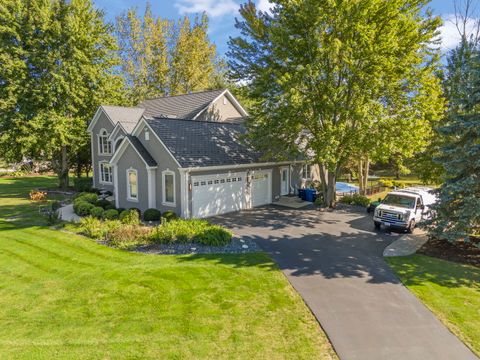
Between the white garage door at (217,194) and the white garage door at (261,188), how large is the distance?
49.2 inches

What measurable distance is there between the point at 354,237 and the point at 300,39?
1109 centimetres

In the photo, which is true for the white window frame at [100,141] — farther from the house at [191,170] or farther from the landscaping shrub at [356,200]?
the landscaping shrub at [356,200]

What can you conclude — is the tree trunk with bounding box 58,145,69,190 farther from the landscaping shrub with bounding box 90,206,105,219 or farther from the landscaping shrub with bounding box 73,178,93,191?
the landscaping shrub with bounding box 90,206,105,219

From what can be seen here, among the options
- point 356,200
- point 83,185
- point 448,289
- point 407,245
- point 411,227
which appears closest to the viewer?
point 448,289

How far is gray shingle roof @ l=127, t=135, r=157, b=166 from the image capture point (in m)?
19.9

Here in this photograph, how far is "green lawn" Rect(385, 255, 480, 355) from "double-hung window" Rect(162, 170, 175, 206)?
11.9 metres

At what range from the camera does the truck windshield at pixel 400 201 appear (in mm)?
16703

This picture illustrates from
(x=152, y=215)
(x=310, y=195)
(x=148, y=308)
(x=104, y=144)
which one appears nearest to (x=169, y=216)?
(x=152, y=215)

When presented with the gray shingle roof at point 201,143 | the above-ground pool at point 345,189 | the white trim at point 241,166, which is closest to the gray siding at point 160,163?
the gray shingle roof at point 201,143

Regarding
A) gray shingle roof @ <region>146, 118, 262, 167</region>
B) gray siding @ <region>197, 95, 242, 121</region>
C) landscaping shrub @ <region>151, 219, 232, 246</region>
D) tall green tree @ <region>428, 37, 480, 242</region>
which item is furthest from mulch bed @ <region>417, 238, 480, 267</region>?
gray siding @ <region>197, 95, 242, 121</region>

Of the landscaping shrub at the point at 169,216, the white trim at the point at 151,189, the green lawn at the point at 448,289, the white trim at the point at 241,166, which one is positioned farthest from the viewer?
the white trim at the point at 151,189

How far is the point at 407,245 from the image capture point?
578 inches

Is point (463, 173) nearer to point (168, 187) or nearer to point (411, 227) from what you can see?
point (411, 227)

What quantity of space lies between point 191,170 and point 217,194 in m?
2.70
